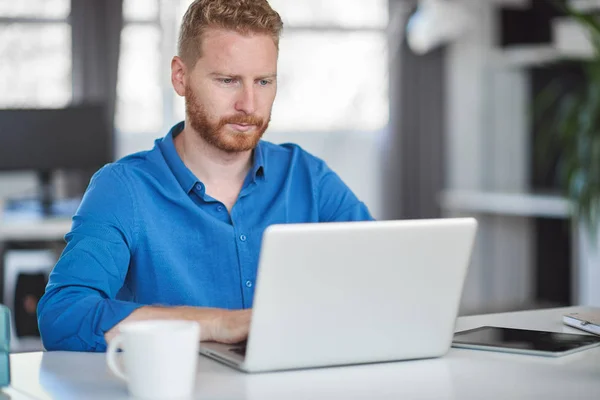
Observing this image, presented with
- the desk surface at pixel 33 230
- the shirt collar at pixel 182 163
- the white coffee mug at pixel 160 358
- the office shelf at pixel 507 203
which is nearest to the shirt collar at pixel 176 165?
the shirt collar at pixel 182 163

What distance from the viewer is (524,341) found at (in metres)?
1.44

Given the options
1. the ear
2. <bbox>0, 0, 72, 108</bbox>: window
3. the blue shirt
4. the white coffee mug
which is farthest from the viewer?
<bbox>0, 0, 72, 108</bbox>: window

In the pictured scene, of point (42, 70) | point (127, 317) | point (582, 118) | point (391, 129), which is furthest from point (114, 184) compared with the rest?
point (391, 129)

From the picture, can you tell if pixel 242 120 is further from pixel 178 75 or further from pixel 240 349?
pixel 240 349

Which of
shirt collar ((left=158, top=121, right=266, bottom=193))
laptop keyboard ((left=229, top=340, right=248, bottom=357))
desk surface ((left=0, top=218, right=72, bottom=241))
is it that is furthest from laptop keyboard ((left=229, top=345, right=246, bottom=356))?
desk surface ((left=0, top=218, right=72, bottom=241))

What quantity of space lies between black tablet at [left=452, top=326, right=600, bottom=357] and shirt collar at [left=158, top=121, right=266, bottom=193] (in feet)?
1.98

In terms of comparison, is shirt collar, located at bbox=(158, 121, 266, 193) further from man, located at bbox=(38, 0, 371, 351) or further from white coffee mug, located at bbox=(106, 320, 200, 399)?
white coffee mug, located at bbox=(106, 320, 200, 399)

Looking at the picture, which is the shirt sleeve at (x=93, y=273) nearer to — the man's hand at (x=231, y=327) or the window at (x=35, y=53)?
the man's hand at (x=231, y=327)

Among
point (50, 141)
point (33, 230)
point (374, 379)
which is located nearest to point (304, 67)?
point (50, 141)

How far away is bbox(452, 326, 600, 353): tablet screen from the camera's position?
1405 millimetres

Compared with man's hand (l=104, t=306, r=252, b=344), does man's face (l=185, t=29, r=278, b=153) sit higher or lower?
higher

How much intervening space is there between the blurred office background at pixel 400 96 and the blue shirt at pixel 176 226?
277 centimetres

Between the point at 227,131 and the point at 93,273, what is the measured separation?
40 cm

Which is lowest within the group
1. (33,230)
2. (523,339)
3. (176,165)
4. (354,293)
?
(33,230)
